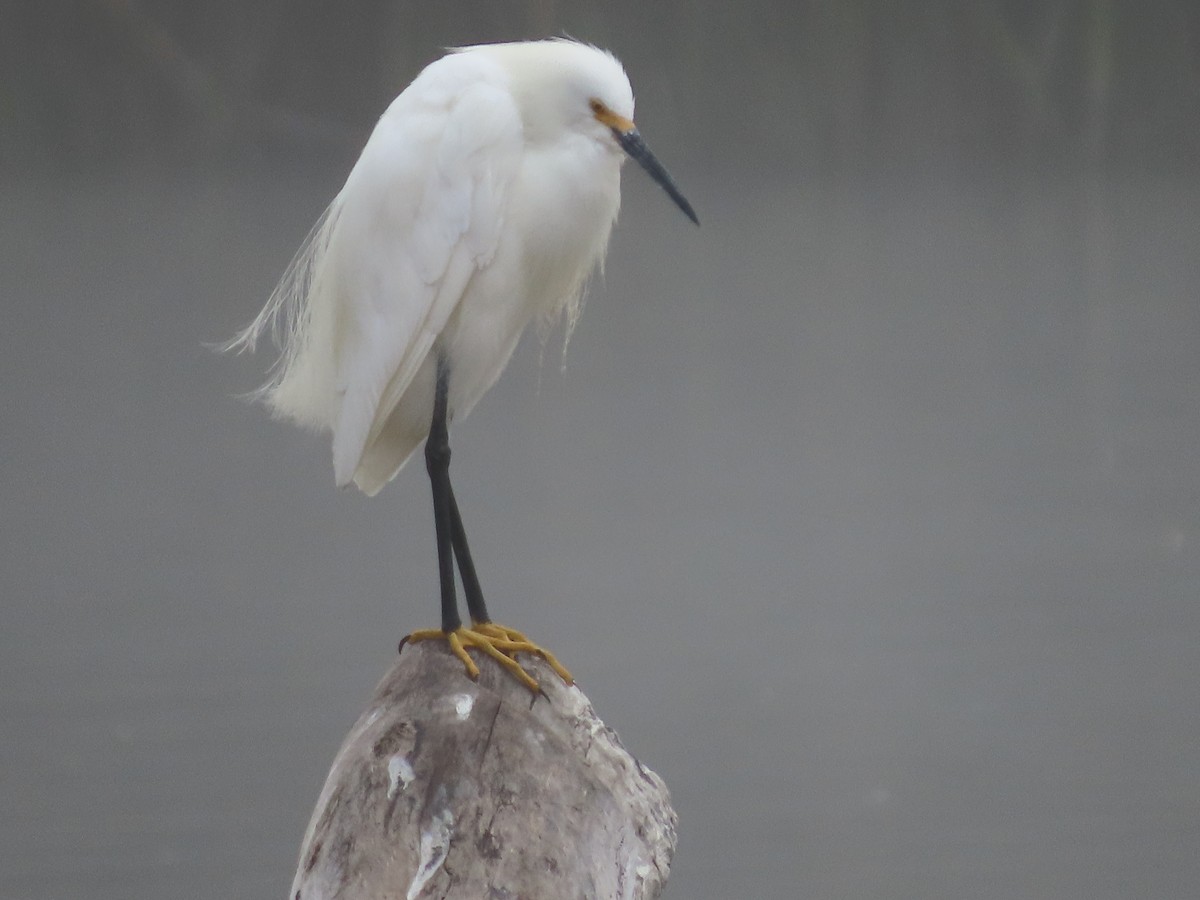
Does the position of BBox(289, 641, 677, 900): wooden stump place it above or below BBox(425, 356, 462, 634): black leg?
below

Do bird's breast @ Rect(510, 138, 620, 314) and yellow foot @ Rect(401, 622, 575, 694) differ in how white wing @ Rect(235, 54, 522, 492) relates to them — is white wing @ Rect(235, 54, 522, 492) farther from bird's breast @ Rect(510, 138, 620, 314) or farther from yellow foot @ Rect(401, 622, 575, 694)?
yellow foot @ Rect(401, 622, 575, 694)

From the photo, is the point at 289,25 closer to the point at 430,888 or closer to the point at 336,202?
the point at 336,202

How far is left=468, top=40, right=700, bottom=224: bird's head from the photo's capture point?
1.19m

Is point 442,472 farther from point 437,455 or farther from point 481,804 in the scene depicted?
point 481,804

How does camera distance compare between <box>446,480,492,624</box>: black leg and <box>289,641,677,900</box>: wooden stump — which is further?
<box>446,480,492,624</box>: black leg

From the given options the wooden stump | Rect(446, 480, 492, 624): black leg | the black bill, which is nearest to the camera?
the wooden stump

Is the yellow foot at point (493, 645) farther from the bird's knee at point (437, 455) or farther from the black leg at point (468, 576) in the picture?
the bird's knee at point (437, 455)

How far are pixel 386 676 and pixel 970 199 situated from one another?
1.55 metres

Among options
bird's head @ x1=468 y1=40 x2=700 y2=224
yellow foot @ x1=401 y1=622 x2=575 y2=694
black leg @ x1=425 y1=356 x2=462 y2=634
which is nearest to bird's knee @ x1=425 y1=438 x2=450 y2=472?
black leg @ x1=425 y1=356 x2=462 y2=634

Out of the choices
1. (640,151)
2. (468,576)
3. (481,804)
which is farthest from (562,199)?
(481,804)

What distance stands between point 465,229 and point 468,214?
1 centimetres

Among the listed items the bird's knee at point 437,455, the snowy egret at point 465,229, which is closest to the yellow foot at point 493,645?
the snowy egret at point 465,229

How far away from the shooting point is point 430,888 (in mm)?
1080

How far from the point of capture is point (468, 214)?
119 centimetres
